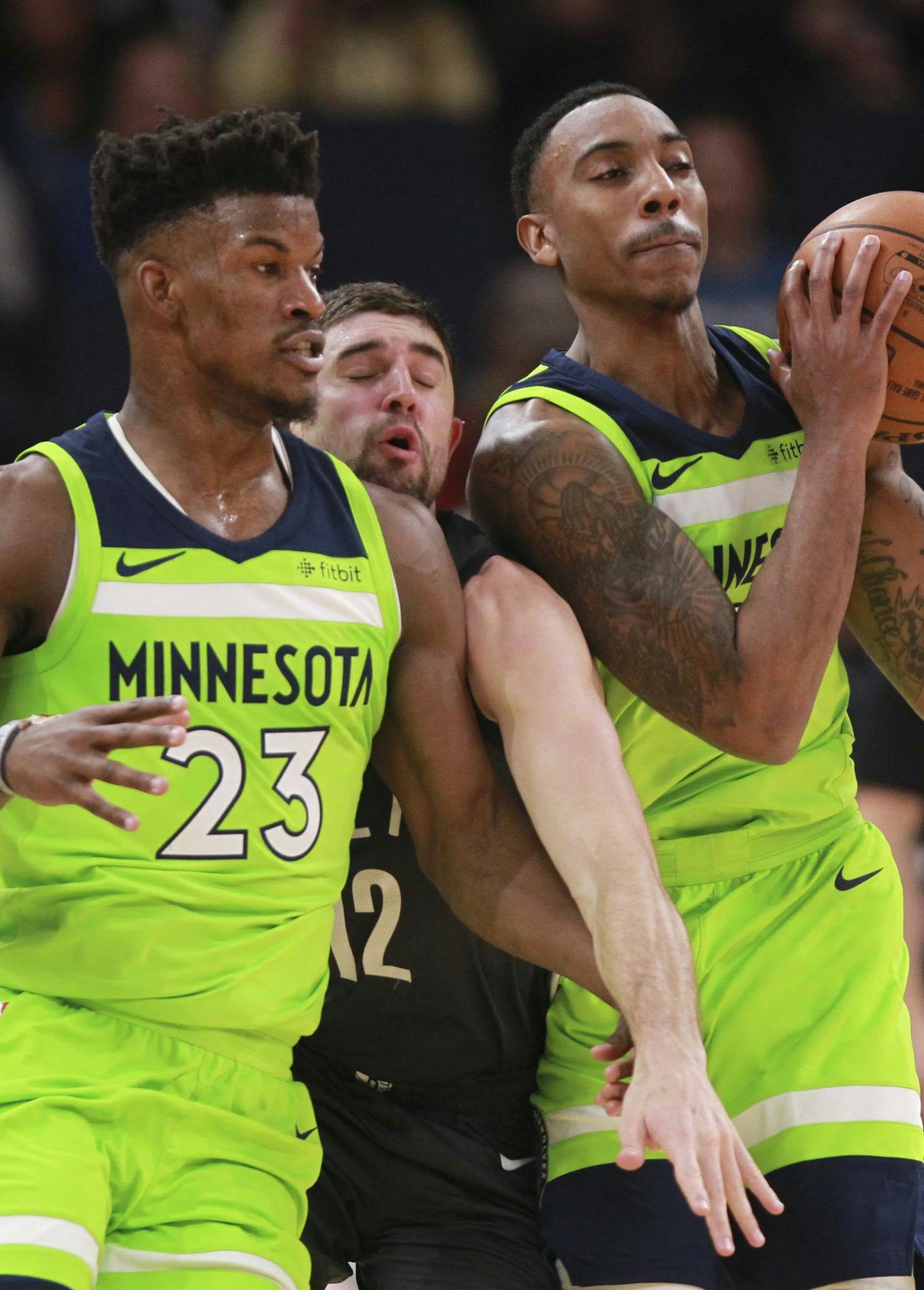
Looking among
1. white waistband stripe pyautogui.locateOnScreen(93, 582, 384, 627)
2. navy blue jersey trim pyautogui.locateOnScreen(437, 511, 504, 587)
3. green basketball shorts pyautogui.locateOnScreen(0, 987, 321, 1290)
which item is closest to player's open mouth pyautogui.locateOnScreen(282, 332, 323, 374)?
white waistband stripe pyautogui.locateOnScreen(93, 582, 384, 627)

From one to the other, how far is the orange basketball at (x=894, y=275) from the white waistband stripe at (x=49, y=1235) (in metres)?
2.28

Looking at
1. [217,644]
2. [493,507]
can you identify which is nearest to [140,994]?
[217,644]

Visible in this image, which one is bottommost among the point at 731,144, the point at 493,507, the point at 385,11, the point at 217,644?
the point at 217,644

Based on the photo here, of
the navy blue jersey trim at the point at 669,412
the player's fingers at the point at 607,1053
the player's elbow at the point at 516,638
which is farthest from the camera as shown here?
the navy blue jersey trim at the point at 669,412

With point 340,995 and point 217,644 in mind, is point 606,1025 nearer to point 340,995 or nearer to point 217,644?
point 340,995

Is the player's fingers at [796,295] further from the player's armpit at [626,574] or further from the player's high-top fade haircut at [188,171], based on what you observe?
the player's high-top fade haircut at [188,171]

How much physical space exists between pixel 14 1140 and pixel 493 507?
1.67m

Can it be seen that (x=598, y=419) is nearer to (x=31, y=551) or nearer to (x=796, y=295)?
(x=796, y=295)

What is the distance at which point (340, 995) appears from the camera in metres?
3.69

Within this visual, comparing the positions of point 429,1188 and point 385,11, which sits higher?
point 385,11

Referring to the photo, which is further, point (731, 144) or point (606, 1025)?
point (731, 144)

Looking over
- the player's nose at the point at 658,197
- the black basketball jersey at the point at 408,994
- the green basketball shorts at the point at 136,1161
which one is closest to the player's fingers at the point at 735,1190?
the green basketball shorts at the point at 136,1161

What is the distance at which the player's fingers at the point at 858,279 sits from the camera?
3447 mm

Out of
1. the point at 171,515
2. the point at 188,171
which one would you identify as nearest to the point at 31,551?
the point at 171,515
